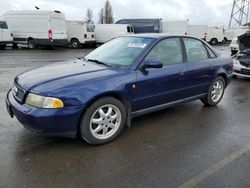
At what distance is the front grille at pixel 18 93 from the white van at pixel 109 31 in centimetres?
2071

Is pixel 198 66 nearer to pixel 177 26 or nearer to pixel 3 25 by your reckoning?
pixel 3 25

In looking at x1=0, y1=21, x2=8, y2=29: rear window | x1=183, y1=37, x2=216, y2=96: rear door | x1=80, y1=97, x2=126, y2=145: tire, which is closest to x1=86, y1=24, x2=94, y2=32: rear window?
x1=0, y1=21, x2=8, y2=29: rear window

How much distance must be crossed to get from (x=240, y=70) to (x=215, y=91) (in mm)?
3769

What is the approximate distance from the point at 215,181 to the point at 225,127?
6.15ft

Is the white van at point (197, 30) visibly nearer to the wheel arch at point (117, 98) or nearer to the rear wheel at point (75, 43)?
the rear wheel at point (75, 43)

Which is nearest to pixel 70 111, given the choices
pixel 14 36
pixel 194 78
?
pixel 194 78

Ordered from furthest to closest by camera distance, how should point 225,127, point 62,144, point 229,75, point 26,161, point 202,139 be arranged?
1. point 229,75
2. point 225,127
3. point 202,139
4. point 62,144
5. point 26,161

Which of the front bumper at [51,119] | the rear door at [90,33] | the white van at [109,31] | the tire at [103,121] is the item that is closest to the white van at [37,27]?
the rear door at [90,33]

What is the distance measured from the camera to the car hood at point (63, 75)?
3.68 m

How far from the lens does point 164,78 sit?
4578 mm

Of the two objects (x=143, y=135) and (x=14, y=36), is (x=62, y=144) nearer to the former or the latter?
(x=143, y=135)

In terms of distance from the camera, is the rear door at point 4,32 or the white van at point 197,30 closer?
the rear door at point 4,32

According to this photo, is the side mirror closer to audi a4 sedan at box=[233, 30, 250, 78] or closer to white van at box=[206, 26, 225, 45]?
audi a4 sedan at box=[233, 30, 250, 78]

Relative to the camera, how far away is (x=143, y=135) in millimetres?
4332
